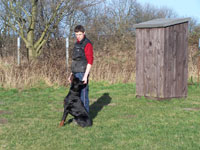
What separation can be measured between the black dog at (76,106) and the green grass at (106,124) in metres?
0.17

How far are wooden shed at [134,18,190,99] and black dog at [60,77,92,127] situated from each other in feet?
11.0

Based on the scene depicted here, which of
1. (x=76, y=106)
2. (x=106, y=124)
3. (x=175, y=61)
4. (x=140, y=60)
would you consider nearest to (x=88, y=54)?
(x=76, y=106)

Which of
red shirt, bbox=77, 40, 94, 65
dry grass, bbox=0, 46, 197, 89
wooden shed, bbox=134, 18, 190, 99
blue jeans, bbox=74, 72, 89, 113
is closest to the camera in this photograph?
red shirt, bbox=77, 40, 94, 65

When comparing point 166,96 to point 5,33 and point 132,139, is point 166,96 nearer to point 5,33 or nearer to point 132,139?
point 132,139

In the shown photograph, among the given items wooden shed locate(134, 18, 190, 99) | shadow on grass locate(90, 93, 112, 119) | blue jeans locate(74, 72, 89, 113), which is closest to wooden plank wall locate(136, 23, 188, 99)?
wooden shed locate(134, 18, 190, 99)

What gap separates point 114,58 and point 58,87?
3.37 meters

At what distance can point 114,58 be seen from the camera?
13.2 meters

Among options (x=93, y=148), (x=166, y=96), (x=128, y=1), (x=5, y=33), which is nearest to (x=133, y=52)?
(x=166, y=96)

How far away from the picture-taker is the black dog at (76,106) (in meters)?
5.21

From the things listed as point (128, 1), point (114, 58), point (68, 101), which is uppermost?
point (128, 1)

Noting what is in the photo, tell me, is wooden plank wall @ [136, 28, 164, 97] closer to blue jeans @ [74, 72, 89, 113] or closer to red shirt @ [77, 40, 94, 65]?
blue jeans @ [74, 72, 89, 113]

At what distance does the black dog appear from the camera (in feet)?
17.1

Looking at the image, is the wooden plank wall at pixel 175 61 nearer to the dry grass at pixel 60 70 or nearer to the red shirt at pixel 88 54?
the red shirt at pixel 88 54

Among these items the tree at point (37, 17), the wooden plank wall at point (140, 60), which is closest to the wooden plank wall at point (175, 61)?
the wooden plank wall at point (140, 60)
